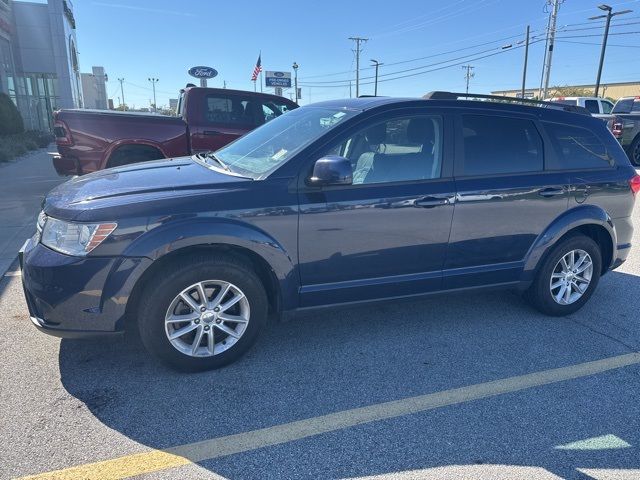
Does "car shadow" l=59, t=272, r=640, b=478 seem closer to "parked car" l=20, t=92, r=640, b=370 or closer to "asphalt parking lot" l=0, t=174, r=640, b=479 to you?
"asphalt parking lot" l=0, t=174, r=640, b=479

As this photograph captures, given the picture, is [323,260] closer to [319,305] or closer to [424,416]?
[319,305]

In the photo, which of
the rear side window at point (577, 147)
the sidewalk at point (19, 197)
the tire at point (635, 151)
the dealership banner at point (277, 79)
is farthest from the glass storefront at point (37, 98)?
the rear side window at point (577, 147)

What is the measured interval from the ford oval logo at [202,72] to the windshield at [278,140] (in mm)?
21441

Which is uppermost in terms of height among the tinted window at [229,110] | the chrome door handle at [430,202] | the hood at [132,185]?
the tinted window at [229,110]

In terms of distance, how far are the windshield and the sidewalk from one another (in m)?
3.05

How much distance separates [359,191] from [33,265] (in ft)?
6.97

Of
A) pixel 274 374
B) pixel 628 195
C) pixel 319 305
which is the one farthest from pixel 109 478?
pixel 628 195

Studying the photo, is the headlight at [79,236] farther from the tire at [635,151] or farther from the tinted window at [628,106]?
the tinted window at [628,106]

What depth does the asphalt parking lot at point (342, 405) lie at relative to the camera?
2453 mm

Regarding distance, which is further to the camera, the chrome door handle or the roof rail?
the roof rail

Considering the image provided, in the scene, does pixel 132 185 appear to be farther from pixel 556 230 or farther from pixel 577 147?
pixel 577 147

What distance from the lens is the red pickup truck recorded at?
7129mm

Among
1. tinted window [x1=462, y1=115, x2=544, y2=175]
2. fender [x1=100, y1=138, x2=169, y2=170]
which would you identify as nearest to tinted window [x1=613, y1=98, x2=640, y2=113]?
tinted window [x1=462, y1=115, x2=544, y2=175]

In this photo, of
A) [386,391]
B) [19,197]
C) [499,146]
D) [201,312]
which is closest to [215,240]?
[201,312]
